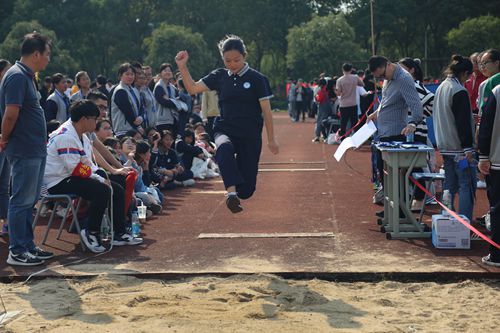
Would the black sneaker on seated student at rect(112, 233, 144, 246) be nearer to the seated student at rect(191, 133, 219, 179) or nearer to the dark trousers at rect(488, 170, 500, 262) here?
the dark trousers at rect(488, 170, 500, 262)

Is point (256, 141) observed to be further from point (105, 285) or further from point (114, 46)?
point (114, 46)

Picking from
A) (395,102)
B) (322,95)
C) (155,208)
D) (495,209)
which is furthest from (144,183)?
(322,95)

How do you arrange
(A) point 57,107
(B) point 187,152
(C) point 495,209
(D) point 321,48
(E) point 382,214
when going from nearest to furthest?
(C) point 495,209
(E) point 382,214
(A) point 57,107
(B) point 187,152
(D) point 321,48

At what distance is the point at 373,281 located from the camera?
6.70 m

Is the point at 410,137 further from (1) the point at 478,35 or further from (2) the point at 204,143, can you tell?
(1) the point at 478,35

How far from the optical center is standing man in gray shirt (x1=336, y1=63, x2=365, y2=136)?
1877 centimetres

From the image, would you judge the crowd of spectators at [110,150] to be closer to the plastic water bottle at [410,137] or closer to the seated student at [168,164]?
the seated student at [168,164]

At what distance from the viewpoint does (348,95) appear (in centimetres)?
1897

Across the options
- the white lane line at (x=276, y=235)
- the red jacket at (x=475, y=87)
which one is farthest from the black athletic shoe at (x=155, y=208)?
the red jacket at (x=475, y=87)

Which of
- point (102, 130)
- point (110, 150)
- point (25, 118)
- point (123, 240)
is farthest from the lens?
point (102, 130)

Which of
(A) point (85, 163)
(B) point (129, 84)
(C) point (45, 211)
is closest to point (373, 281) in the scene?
(A) point (85, 163)

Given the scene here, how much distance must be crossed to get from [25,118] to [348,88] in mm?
12427

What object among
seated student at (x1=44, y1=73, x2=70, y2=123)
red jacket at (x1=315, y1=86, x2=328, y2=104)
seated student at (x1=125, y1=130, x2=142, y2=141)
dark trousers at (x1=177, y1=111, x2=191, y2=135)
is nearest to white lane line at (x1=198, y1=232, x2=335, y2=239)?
seated student at (x1=125, y1=130, x2=142, y2=141)

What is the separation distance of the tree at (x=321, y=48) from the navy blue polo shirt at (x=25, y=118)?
42.0m
